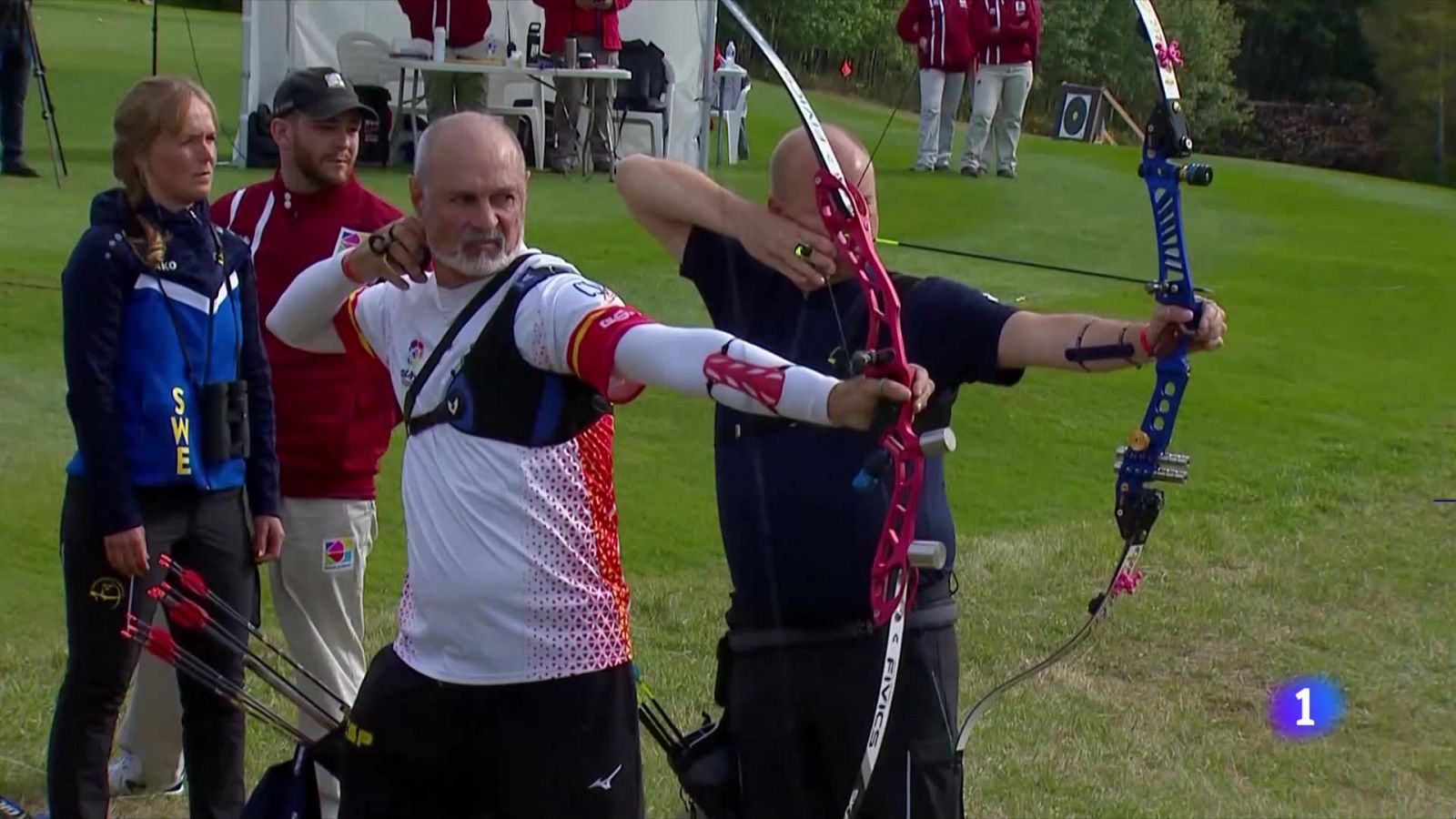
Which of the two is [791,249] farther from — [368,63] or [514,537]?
[368,63]

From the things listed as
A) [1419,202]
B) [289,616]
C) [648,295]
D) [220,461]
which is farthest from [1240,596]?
[648,295]

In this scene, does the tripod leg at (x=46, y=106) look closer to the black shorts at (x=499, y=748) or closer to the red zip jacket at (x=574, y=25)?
the red zip jacket at (x=574, y=25)

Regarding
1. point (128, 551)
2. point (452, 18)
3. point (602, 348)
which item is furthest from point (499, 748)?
point (452, 18)

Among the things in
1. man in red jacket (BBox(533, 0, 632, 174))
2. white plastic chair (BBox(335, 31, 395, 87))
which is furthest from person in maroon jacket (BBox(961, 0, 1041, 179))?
white plastic chair (BBox(335, 31, 395, 87))

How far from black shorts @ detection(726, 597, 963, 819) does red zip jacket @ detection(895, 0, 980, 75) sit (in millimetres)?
960

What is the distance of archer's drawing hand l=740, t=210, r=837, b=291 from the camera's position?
8.97 feet

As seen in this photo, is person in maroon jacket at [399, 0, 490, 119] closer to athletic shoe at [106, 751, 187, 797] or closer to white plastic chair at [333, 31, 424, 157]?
white plastic chair at [333, 31, 424, 157]

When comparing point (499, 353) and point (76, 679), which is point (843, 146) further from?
point (76, 679)

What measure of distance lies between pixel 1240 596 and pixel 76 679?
4.03 m

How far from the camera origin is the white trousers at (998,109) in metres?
3.20

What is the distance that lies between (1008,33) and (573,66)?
9608 millimetres

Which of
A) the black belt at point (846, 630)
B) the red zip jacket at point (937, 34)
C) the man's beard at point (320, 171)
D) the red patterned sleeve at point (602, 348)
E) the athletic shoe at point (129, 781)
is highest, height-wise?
the red zip jacket at point (937, 34)

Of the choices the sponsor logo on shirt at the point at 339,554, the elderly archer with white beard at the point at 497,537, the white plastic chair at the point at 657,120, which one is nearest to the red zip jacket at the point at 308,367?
the sponsor logo on shirt at the point at 339,554

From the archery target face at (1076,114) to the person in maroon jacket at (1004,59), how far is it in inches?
5.5
